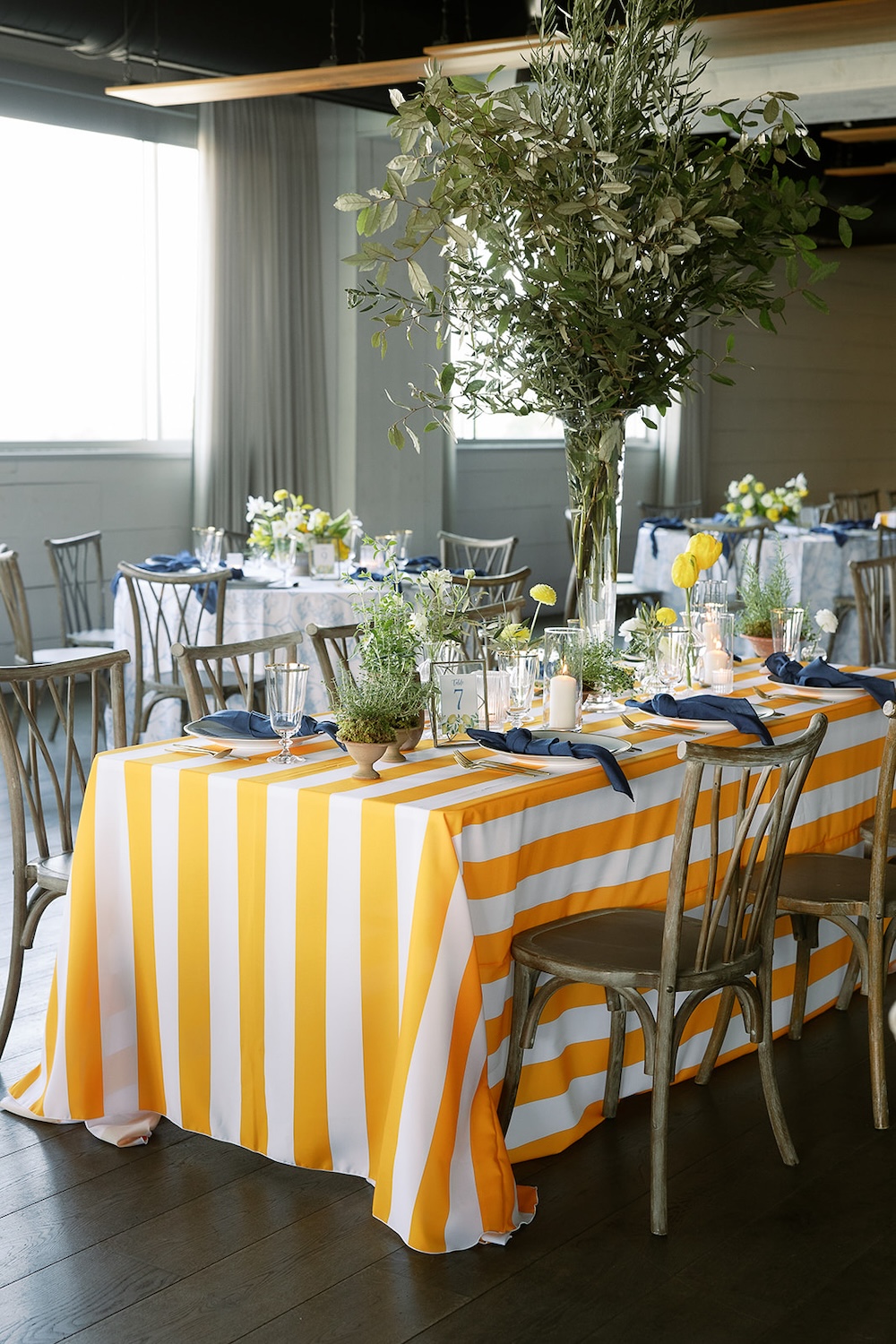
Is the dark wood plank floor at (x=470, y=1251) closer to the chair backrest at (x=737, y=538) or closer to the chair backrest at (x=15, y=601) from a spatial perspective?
the chair backrest at (x=15, y=601)

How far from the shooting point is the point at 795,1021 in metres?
3.51

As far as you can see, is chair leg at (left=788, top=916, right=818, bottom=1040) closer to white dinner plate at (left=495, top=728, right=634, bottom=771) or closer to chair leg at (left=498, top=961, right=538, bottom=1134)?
white dinner plate at (left=495, top=728, right=634, bottom=771)

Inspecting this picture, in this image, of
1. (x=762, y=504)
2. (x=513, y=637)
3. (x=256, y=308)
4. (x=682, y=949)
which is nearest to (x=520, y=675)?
(x=513, y=637)

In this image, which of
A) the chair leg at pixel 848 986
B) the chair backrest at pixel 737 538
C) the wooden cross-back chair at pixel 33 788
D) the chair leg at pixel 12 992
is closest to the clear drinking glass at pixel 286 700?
the wooden cross-back chair at pixel 33 788

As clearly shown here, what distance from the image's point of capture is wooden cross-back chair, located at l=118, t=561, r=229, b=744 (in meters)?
5.42

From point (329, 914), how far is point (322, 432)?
7.54m

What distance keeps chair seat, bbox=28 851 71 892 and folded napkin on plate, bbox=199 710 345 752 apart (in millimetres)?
434

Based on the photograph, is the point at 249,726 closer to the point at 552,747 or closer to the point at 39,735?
the point at 39,735

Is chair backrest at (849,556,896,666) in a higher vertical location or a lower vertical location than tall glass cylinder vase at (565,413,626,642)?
lower

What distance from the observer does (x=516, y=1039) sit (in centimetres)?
275

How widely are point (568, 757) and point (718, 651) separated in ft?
3.36

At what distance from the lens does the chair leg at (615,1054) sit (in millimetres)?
3018

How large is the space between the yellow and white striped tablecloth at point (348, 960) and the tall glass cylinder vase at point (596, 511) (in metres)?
0.54

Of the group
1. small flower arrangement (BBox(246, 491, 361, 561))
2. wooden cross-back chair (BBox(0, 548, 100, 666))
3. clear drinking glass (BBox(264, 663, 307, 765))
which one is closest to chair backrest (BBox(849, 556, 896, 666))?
small flower arrangement (BBox(246, 491, 361, 561))
